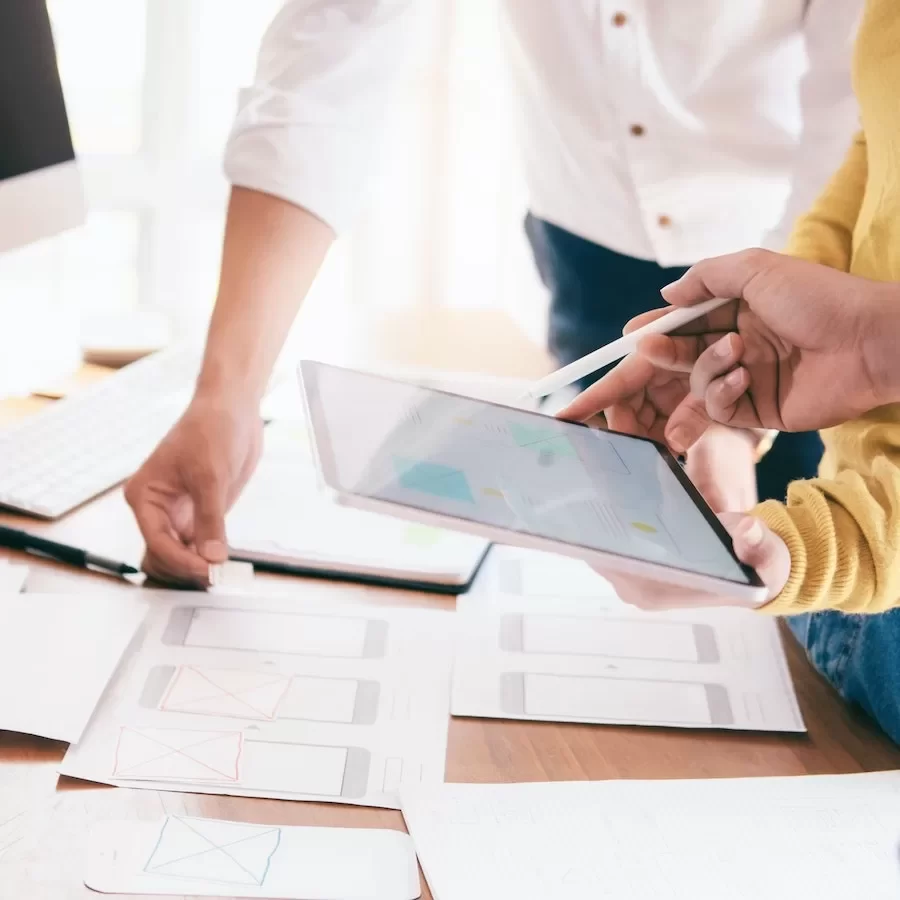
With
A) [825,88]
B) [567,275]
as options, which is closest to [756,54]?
[825,88]

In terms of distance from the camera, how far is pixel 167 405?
3.19 feet

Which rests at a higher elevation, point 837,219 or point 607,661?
point 837,219

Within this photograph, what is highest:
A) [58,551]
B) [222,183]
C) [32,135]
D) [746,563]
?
[32,135]

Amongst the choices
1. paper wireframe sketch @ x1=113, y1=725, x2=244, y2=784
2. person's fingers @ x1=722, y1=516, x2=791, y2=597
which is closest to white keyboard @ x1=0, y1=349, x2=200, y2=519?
paper wireframe sketch @ x1=113, y1=725, x2=244, y2=784

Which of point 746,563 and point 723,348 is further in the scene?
point 723,348

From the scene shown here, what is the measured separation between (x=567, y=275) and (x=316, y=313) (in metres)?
0.89

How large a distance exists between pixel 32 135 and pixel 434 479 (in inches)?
22.0

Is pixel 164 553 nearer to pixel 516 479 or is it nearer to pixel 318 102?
pixel 516 479

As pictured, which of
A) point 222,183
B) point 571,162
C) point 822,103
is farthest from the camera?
point 222,183

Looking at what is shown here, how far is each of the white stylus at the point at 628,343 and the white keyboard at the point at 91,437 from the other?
370 mm

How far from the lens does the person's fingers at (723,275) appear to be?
2.06 ft

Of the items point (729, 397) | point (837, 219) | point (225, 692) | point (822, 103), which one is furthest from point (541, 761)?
point (822, 103)

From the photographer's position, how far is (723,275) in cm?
64

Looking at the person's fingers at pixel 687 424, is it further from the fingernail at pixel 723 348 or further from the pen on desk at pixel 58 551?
the pen on desk at pixel 58 551
